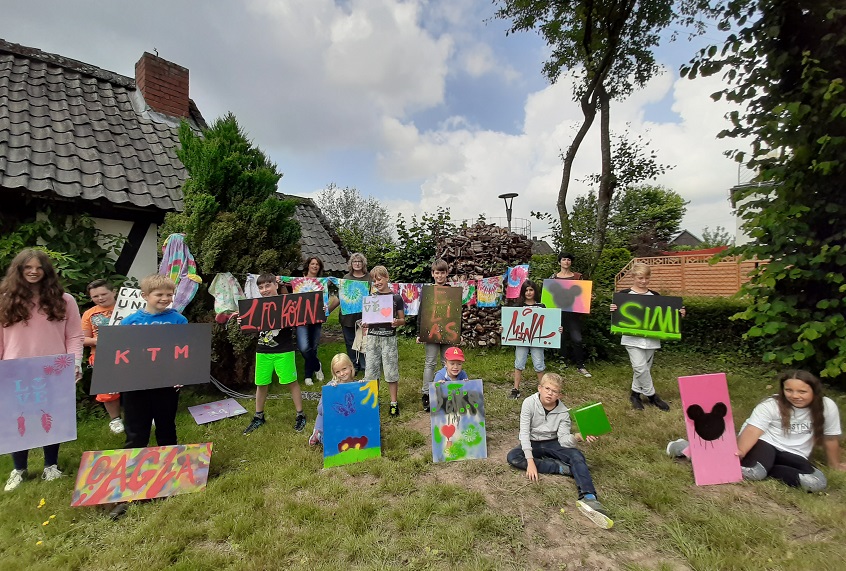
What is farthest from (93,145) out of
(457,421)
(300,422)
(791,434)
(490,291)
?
(791,434)

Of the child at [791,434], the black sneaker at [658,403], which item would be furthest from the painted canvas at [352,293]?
the child at [791,434]

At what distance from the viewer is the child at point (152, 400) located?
3.21 m

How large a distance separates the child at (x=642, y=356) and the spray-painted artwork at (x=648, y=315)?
0.33 ft

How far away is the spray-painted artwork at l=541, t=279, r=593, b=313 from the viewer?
5.72 m

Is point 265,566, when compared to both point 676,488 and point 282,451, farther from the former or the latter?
point 676,488

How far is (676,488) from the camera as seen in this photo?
123 inches

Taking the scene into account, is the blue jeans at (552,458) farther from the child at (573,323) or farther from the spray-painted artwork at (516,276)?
the spray-painted artwork at (516,276)

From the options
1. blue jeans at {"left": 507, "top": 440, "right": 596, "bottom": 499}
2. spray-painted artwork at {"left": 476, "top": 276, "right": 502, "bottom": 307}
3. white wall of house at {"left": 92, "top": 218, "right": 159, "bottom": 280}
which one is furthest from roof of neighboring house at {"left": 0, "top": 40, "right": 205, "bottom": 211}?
blue jeans at {"left": 507, "top": 440, "right": 596, "bottom": 499}

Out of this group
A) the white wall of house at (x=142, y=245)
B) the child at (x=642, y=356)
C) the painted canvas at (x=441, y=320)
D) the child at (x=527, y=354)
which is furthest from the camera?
the white wall of house at (x=142, y=245)

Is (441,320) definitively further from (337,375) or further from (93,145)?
(93,145)

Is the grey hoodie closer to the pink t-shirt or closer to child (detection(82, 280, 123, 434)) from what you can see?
the pink t-shirt

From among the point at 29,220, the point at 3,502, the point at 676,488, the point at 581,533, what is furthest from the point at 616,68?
the point at 3,502

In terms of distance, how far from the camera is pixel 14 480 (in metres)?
3.23

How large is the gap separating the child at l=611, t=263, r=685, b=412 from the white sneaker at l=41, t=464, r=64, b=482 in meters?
5.94
